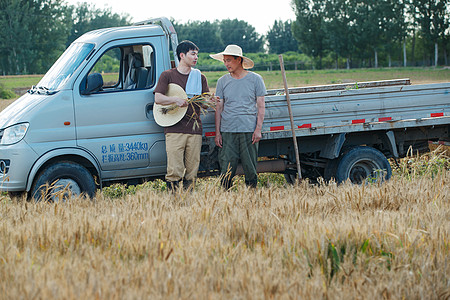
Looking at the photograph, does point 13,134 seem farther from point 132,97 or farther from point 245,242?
point 245,242

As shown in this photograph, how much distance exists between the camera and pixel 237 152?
8.47 metres

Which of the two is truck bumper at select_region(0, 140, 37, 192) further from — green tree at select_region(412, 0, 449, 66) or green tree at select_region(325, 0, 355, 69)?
green tree at select_region(325, 0, 355, 69)

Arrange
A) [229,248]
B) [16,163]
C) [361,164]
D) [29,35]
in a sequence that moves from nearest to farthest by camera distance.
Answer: [229,248], [16,163], [361,164], [29,35]

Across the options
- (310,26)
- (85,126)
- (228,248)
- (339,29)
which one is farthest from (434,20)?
(228,248)

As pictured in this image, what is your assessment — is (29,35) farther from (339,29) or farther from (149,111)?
(149,111)

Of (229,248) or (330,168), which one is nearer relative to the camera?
(229,248)

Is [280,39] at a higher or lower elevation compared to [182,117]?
higher

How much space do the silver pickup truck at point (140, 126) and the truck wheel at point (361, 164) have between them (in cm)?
2

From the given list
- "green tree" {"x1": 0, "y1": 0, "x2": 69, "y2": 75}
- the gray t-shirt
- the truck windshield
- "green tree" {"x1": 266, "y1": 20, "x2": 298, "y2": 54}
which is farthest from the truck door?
"green tree" {"x1": 266, "y1": 20, "x2": 298, "y2": 54}

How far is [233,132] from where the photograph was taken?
8.38 meters

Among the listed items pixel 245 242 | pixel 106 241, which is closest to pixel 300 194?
pixel 245 242

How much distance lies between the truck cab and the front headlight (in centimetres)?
1

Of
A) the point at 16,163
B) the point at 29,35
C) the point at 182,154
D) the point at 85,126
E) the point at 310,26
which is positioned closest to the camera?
the point at 16,163

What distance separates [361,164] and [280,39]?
4838 inches
